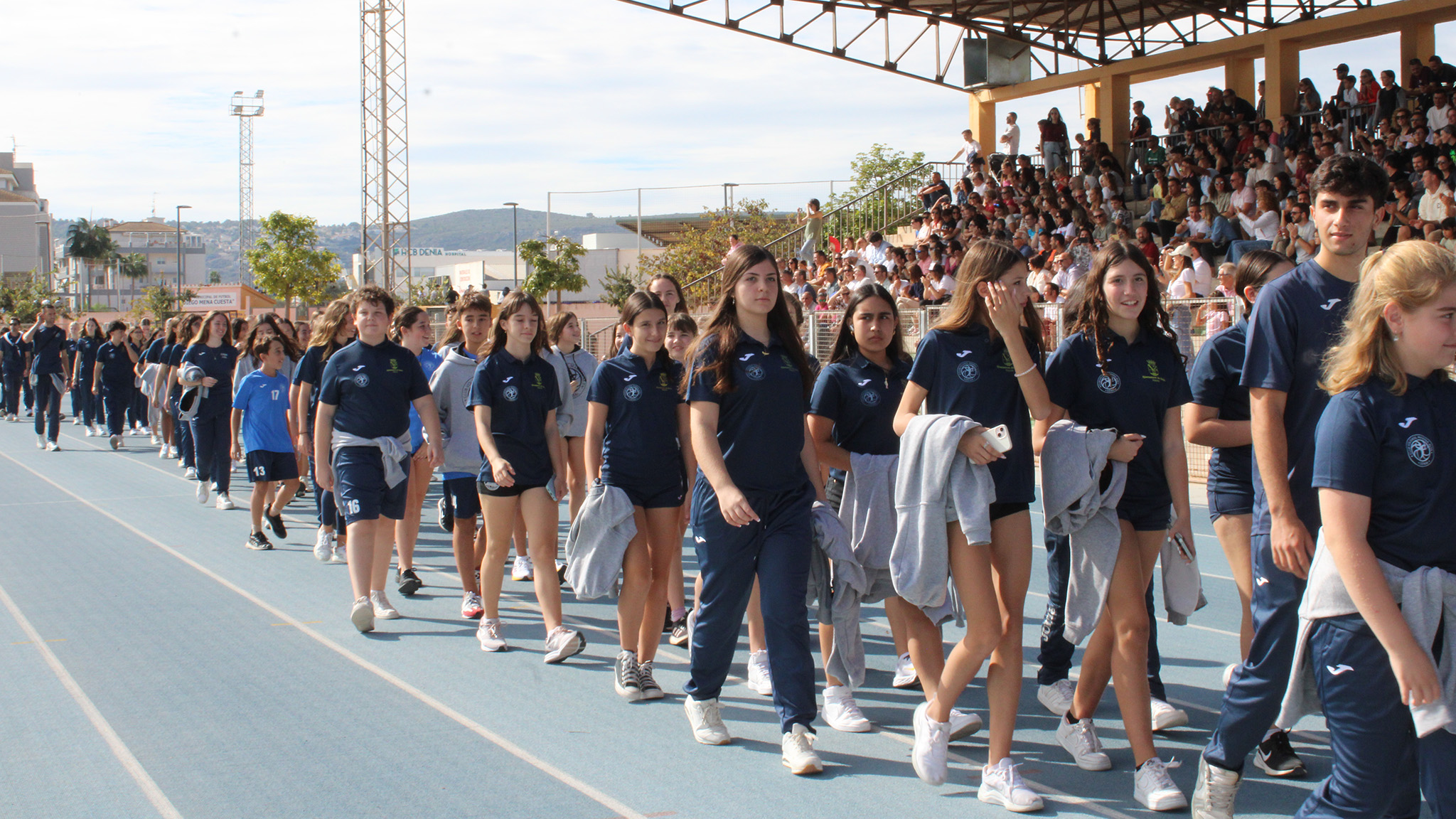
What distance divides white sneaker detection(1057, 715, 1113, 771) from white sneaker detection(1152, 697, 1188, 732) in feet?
1.60

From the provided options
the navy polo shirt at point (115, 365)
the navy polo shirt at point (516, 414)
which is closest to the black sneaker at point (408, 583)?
the navy polo shirt at point (516, 414)

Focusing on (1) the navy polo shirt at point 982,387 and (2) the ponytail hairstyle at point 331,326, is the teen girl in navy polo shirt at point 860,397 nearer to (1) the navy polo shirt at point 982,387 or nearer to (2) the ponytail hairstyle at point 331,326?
(1) the navy polo shirt at point 982,387

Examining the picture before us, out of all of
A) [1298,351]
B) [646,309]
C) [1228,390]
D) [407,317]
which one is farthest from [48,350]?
[1298,351]

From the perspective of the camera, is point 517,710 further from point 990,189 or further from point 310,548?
point 990,189

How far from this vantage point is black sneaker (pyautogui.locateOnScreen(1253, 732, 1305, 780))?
4449 millimetres

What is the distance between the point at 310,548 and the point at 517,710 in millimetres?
5053

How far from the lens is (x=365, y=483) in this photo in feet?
22.4

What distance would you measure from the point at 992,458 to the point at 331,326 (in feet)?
17.5

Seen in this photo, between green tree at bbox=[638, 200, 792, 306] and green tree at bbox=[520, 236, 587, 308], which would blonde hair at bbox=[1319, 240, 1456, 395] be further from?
green tree at bbox=[520, 236, 587, 308]

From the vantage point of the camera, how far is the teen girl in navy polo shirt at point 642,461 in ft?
18.4

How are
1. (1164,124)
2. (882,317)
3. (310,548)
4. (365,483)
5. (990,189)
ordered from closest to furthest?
(882,317) < (365,483) < (310,548) < (1164,124) < (990,189)

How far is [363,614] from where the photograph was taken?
681 centimetres

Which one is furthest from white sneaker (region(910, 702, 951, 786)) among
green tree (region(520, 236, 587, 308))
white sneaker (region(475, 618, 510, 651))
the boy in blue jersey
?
green tree (region(520, 236, 587, 308))

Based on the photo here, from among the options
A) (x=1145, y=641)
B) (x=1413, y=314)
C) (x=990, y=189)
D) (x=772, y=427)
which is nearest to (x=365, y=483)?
(x=772, y=427)
